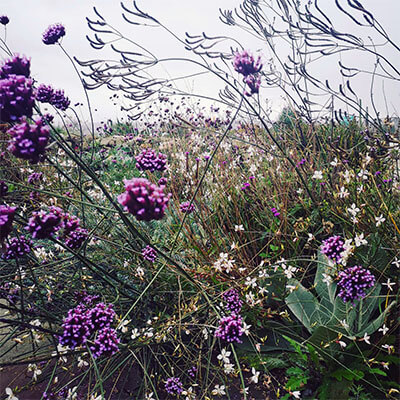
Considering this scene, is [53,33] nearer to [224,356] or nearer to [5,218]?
[5,218]

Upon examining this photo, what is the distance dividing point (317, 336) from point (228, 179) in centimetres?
170

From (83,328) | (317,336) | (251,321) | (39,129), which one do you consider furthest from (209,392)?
(39,129)

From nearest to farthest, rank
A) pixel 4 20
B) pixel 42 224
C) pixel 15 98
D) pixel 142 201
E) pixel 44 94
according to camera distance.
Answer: pixel 142 201 < pixel 15 98 < pixel 42 224 < pixel 44 94 < pixel 4 20

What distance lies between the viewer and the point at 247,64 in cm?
165

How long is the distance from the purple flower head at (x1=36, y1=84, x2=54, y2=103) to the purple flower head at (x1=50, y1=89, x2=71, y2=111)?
2 centimetres

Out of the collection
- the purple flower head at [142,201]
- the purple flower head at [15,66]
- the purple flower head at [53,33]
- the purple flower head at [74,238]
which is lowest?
the purple flower head at [74,238]

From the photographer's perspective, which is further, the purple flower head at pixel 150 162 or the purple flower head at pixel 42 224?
the purple flower head at pixel 150 162

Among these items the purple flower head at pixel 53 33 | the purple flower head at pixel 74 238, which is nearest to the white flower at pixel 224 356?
the purple flower head at pixel 74 238

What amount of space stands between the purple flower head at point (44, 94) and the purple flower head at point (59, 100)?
24 mm

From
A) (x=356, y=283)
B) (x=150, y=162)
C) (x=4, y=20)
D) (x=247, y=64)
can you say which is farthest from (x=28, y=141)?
(x=4, y=20)

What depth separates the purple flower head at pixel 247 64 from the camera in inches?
64.7

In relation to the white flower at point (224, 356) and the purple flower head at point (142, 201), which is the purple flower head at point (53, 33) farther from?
the white flower at point (224, 356)

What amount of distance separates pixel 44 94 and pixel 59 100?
0.09m

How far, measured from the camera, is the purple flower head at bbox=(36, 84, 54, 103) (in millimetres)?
2027
